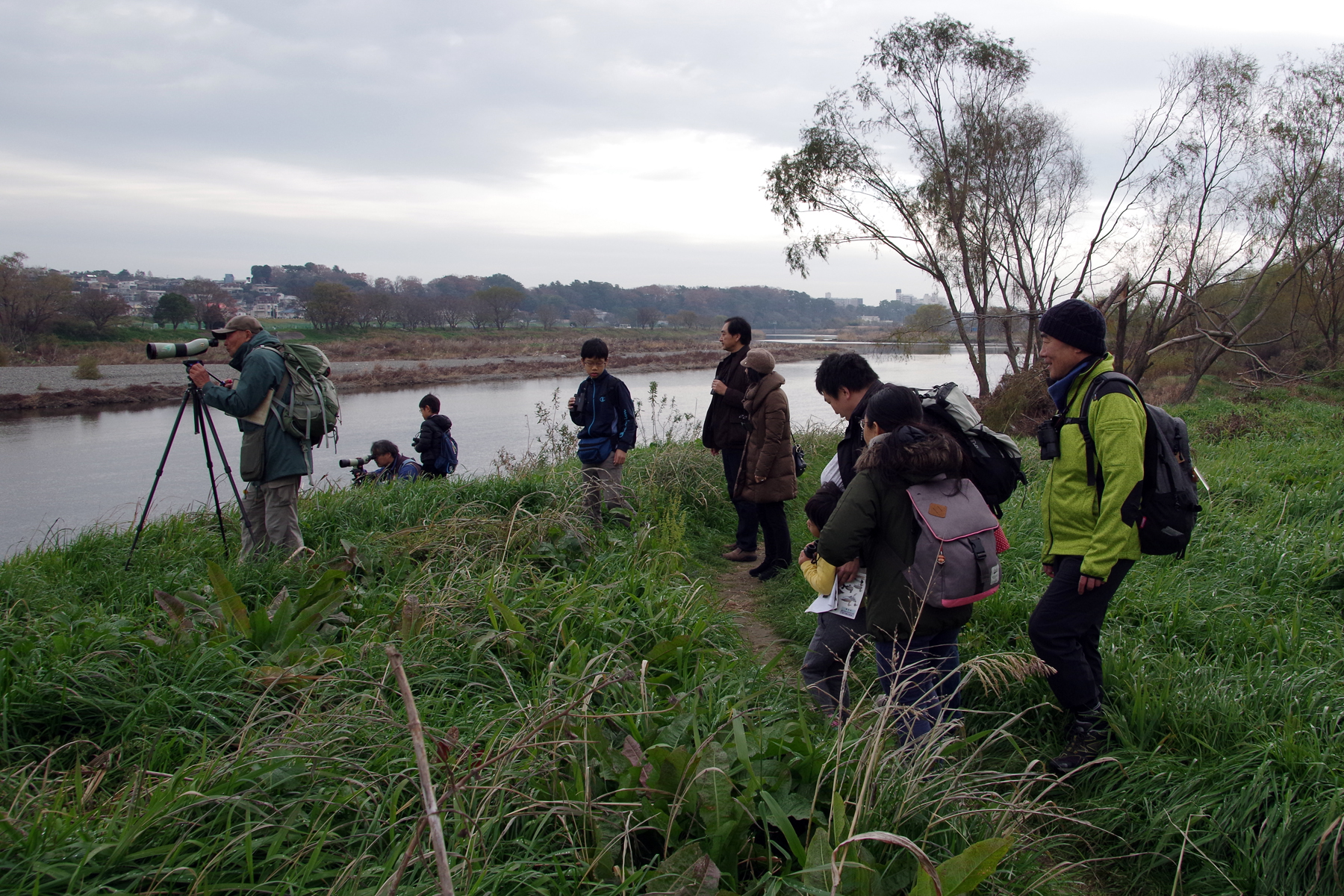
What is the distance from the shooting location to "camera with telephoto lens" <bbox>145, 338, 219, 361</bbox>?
4348 millimetres

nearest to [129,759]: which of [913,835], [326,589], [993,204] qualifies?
[326,589]

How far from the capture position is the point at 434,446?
7.94 meters

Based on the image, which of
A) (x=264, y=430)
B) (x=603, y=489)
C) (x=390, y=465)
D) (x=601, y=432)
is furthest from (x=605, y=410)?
(x=390, y=465)

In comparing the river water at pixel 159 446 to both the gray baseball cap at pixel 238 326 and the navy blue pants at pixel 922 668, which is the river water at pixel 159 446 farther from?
the navy blue pants at pixel 922 668

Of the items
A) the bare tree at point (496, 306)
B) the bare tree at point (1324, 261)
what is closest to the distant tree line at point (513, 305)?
the bare tree at point (496, 306)

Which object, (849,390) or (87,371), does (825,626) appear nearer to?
(849,390)

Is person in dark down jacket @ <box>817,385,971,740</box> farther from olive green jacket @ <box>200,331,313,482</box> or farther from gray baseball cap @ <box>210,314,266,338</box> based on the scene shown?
gray baseball cap @ <box>210,314,266,338</box>

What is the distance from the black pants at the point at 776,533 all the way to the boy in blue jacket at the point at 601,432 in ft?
3.92

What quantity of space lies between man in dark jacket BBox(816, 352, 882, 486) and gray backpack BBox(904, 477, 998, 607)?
52cm

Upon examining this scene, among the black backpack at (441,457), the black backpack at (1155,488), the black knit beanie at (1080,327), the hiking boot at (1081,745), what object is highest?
the black knit beanie at (1080,327)

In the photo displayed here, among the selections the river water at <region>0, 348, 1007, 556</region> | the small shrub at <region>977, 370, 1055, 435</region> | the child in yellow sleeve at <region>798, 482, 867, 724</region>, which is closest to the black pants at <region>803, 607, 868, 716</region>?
the child in yellow sleeve at <region>798, 482, 867, 724</region>

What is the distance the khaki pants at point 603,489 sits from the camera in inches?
223

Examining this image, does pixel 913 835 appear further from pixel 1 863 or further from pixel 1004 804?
Answer: pixel 1 863

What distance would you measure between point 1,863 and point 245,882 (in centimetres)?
48
